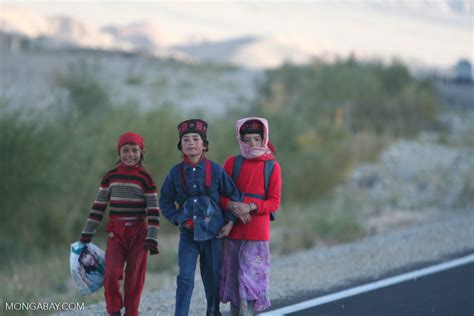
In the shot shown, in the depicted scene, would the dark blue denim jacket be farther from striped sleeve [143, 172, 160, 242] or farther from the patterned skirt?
the patterned skirt

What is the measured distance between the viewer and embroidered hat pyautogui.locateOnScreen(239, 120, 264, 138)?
6.28m

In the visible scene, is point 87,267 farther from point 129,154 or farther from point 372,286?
point 372,286

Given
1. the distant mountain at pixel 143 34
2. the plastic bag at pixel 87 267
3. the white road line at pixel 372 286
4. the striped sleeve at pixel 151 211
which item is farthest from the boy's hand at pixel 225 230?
the distant mountain at pixel 143 34

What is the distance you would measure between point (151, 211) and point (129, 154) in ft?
1.64

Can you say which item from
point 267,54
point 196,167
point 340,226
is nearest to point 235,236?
point 196,167

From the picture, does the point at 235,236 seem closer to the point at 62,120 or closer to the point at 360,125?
the point at 62,120

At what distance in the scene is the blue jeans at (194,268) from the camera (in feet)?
20.0

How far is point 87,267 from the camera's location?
6.26 metres

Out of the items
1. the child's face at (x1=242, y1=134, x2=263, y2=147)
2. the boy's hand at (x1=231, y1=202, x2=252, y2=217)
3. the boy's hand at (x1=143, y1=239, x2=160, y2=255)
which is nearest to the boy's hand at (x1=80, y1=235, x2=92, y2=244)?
the boy's hand at (x1=143, y1=239, x2=160, y2=255)

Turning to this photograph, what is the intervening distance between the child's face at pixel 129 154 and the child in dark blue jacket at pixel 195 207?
0.31 metres

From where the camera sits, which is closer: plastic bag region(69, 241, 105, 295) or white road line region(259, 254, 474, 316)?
plastic bag region(69, 241, 105, 295)

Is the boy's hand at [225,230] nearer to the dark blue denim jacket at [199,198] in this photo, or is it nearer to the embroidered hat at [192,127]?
the dark blue denim jacket at [199,198]

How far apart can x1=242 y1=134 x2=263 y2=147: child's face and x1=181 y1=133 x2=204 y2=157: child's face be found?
38 cm

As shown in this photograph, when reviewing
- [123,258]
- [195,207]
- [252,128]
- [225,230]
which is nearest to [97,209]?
[123,258]
